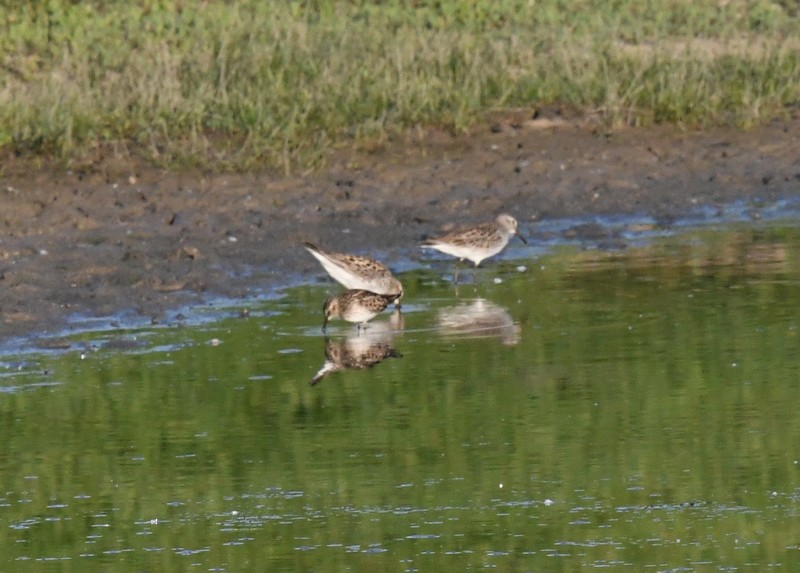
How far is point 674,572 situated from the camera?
20.3ft

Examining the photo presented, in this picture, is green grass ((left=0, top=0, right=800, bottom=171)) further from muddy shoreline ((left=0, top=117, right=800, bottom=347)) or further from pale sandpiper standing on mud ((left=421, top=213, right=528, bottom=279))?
pale sandpiper standing on mud ((left=421, top=213, right=528, bottom=279))

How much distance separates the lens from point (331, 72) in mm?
17891

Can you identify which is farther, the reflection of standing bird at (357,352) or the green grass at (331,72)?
the green grass at (331,72)

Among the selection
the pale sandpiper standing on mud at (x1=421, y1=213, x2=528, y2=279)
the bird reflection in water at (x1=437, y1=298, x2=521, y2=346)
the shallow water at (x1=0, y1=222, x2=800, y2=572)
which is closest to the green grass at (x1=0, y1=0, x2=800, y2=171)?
the pale sandpiper standing on mud at (x1=421, y1=213, x2=528, y2=279)

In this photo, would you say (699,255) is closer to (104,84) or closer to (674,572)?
(104,84)

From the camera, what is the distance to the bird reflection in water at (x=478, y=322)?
10.8 m

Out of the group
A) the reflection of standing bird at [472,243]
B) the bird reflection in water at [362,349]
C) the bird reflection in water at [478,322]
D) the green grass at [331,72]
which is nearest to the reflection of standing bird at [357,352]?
the bird reflection in water at [362,349]

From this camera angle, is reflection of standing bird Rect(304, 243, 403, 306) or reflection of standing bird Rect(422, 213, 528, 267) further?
reflection of standing bird Rect(422, 213, 528, 267)

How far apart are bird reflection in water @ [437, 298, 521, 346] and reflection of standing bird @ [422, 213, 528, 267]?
1051 millimetres

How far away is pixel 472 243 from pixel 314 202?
7.26ft

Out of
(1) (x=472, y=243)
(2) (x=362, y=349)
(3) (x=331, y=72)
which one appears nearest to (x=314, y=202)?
(1) (x=472, y=243)

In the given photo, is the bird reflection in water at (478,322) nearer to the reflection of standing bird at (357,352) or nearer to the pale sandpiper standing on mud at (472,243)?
the reflection of standing bird at (357,352)

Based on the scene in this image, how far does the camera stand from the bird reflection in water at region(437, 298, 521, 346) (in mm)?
10797

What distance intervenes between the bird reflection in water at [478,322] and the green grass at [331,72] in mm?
4201
